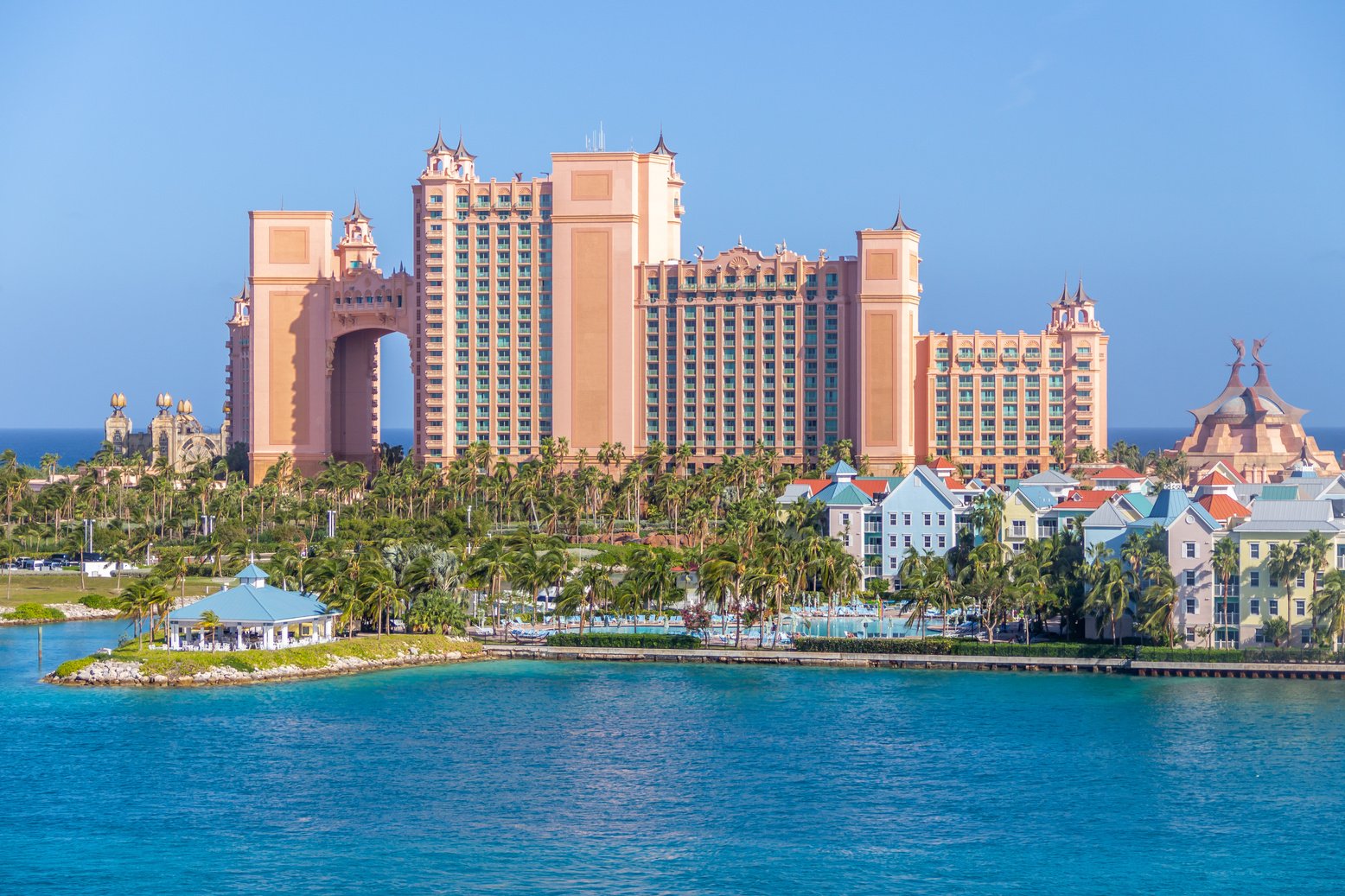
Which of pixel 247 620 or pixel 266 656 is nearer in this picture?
pixel 266 656

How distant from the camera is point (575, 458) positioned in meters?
179

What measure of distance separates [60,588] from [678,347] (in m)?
70.3

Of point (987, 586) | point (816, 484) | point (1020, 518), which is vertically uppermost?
point (816, 484)

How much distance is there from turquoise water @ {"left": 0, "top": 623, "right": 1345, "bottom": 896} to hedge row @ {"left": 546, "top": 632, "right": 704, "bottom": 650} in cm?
575

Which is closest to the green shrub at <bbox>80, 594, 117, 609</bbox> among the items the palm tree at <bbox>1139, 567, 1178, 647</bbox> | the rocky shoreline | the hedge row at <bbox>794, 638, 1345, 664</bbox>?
the rocky shoreline

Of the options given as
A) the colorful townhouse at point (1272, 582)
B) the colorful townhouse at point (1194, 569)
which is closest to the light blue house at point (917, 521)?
the colorful townhouse at point (1194, 569)

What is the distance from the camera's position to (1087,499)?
122 m

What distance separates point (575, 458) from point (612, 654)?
78069 millimetres

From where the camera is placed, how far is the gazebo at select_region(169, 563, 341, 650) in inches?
3821

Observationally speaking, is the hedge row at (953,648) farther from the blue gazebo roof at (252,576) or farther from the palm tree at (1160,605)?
the blue gazebo roof at (252,576)

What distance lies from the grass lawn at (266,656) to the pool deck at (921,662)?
15.9 ft

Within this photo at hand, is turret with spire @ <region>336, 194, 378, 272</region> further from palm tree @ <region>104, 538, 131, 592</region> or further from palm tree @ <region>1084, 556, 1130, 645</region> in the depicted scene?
palm tree @ <region>1084, 556, 1130, 645</region>

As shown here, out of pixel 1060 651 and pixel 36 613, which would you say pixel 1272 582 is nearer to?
pixel 1060 651

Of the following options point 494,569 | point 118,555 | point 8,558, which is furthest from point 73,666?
point 8,558
